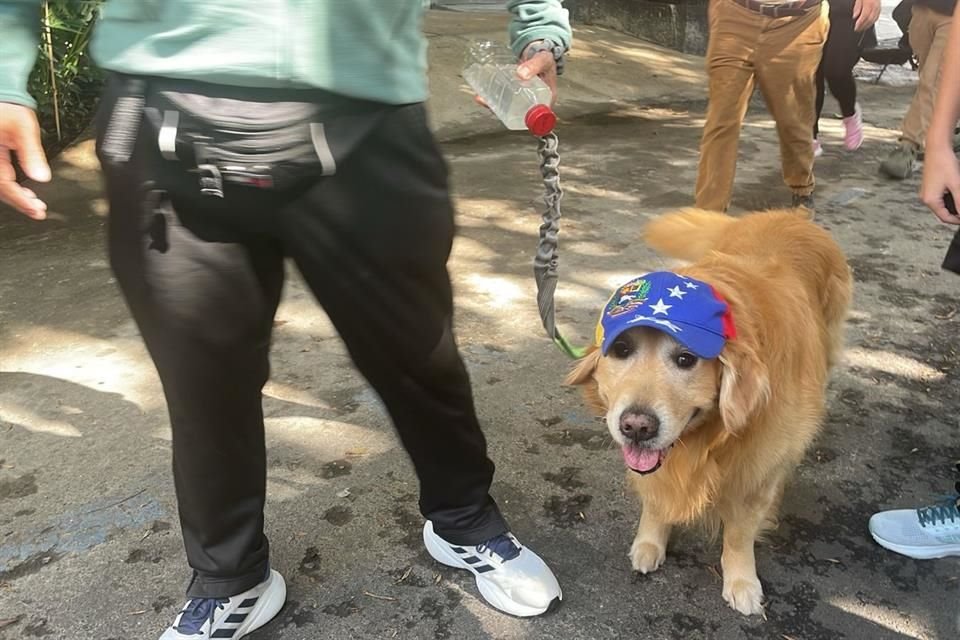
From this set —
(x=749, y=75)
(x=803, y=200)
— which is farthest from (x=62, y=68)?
(x=803, y=200)

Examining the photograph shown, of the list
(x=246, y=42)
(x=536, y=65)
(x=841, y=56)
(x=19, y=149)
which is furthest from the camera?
(x=841, y=56)

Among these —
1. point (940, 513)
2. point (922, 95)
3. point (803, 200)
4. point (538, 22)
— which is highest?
point (538, 22)

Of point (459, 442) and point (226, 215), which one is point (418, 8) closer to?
point (226, 215)

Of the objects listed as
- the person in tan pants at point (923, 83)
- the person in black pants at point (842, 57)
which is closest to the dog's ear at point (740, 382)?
the person in black pants at point (842, 57)

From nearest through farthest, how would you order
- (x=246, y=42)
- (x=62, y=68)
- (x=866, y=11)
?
(x=246, y=42) → (x=866, y=11) → (x=62, y=68)

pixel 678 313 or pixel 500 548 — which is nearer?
pixel 678 313

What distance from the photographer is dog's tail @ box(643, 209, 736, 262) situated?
254cm

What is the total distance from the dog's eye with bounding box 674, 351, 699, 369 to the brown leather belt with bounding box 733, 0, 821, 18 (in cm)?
284

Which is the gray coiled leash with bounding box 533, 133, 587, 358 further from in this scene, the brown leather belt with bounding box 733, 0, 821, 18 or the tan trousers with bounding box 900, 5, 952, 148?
the tan trousers with bounding box 900, 5, 952, 148

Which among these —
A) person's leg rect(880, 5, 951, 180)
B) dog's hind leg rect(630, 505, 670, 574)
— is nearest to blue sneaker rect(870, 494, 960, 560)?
dog's hind leg rect(630, 505, 670, 574)

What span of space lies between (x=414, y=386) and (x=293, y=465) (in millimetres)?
1020

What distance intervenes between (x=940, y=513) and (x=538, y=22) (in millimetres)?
1731

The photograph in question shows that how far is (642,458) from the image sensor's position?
5.62 ft

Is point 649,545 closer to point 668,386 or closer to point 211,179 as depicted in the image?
point 668,386
